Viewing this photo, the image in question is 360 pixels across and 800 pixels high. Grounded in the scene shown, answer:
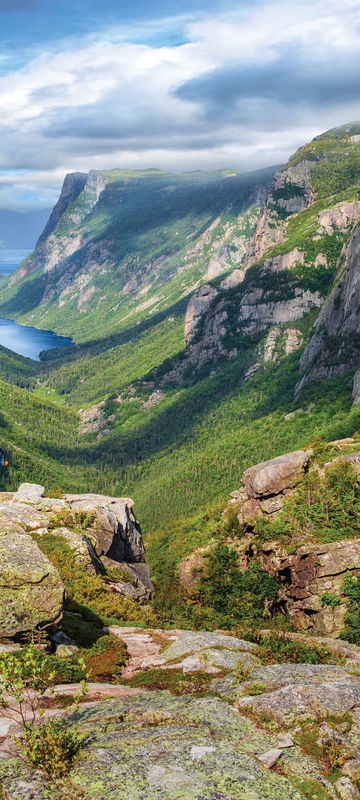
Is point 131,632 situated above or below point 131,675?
below

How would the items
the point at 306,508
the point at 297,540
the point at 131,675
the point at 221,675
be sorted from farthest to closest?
the point at 306,508 < the point at 297,540 < the point at 131,675 < the point at 221,675

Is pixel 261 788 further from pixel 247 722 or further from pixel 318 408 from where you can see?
pixel 318 408

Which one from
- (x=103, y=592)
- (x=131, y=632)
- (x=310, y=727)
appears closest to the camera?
(x=310, y=727)

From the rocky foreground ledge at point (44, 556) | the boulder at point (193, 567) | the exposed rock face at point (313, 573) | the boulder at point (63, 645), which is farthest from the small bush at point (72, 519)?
the boulder at point (63, 645)

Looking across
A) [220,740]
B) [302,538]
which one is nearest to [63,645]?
[220,740]

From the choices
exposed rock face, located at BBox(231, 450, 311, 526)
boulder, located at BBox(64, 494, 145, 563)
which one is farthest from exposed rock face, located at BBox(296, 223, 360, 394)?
boulder, located at BBox(64, 494, 145, 563)

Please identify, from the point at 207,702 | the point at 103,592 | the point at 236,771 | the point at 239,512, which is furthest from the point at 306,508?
the point at 236,771

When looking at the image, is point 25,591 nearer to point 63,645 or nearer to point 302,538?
point 63,645

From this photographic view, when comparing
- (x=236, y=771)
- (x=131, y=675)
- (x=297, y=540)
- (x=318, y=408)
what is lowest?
(x=318, y=408)
